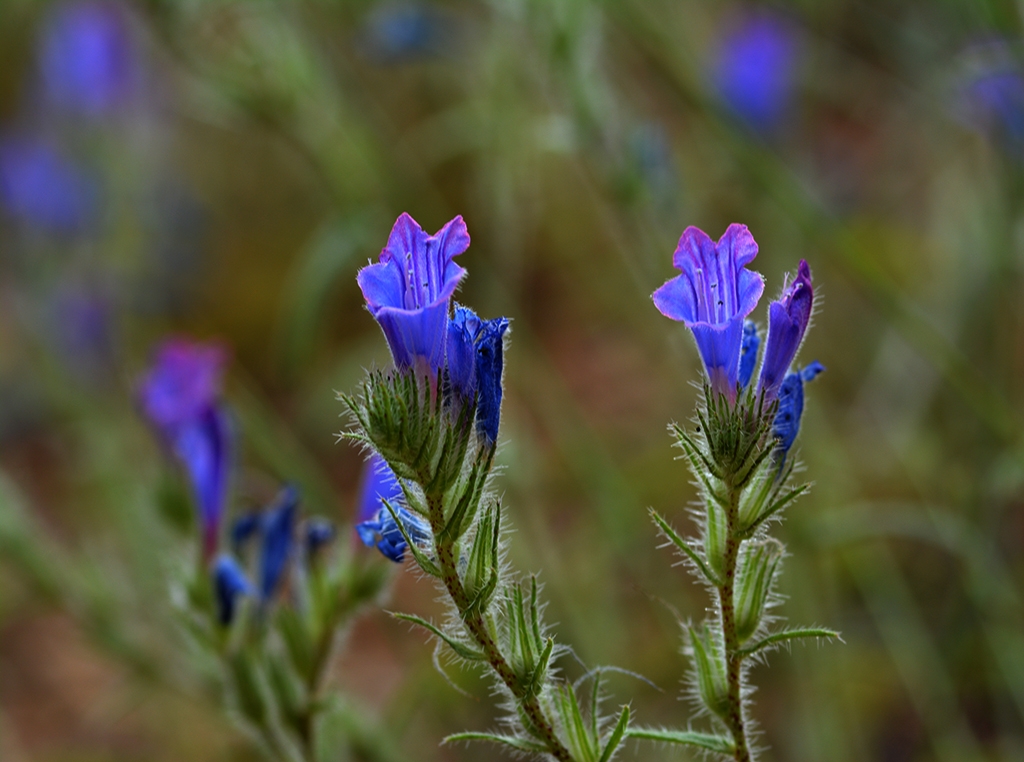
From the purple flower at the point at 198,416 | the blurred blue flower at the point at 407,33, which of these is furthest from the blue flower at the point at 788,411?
the blurred blue flower at the point at 407,33

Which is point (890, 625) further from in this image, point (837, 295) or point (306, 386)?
point (306, 386)

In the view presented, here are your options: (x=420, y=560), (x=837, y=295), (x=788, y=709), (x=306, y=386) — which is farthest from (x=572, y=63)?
(x=837, y=295)

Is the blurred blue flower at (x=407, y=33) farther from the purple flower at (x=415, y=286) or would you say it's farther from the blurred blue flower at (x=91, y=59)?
the purple flower at (x=415, y=286)

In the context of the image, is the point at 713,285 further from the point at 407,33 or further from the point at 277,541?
the point at 407,33

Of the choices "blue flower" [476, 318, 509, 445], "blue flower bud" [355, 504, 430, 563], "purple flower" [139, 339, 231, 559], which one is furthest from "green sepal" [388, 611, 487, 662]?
"purple flower" [139, 339, 231, 559]

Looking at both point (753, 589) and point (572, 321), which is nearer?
point (753, 589)

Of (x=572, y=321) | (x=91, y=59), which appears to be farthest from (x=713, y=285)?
(x=572, y=321)
